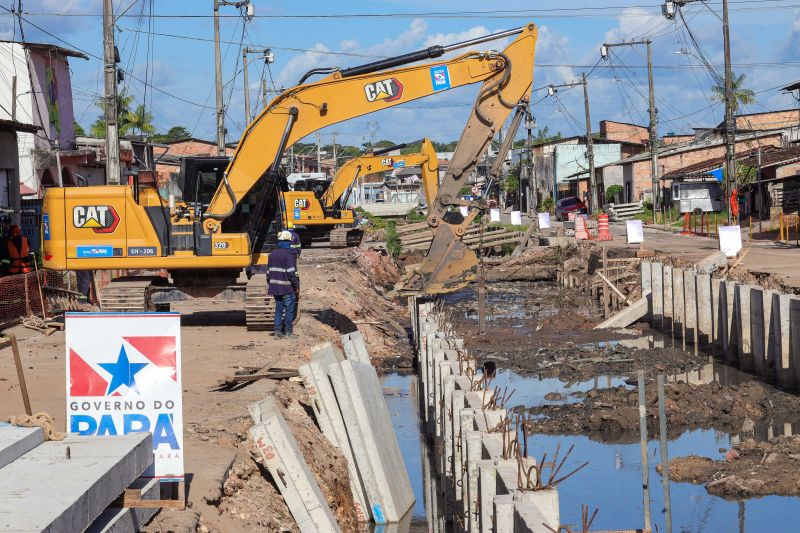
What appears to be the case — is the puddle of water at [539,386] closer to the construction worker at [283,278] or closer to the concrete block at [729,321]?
the concrete block at [729,321]

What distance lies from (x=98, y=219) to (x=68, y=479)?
43.5ft

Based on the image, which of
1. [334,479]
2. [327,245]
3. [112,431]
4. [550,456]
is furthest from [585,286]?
[112,431]

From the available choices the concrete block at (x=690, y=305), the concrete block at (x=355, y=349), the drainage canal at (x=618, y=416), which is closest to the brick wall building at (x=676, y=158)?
the concrete block at (x=690, y=305)

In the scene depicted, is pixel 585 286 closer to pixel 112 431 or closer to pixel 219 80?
pixel 219 80

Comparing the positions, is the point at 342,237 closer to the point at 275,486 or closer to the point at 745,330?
the point at 745,330

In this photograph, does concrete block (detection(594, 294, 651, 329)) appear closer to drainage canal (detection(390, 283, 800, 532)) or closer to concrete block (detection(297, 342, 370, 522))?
drainage canal (detection(390, 283, 800, 532))

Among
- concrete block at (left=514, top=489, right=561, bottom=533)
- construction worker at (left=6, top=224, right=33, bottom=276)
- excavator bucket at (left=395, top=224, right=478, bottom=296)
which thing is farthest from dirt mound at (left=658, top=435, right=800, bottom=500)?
construction worker at (left=6, top=224, right=33, bottom=276)

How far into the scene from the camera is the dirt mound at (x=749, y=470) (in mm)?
12789

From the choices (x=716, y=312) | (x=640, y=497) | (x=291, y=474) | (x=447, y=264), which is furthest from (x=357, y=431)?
(x=716, y=312)

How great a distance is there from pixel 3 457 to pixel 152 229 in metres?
12.6

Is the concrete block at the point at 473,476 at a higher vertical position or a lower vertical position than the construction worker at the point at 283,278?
lower

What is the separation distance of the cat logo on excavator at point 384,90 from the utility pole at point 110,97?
7414mm

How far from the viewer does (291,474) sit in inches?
395

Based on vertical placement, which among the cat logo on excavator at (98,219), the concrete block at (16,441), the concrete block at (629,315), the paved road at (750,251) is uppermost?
the cat logo on excavator at (98,219)
